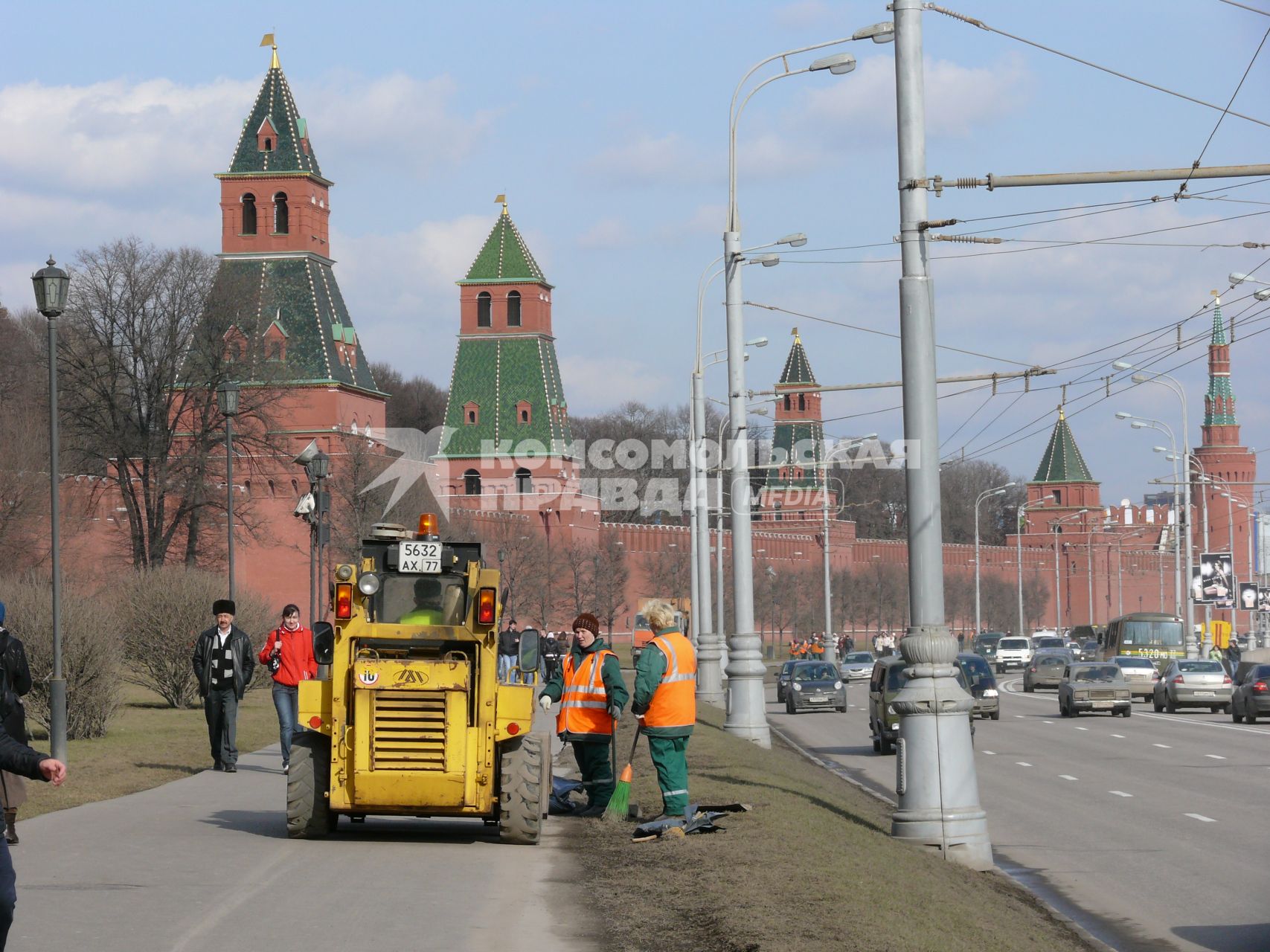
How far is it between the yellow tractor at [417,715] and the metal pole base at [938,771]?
9.91ft

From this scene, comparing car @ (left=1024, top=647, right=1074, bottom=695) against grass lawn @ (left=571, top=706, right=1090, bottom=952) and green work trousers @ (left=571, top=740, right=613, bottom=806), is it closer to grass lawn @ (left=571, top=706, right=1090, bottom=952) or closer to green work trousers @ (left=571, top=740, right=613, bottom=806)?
grass lawn @ (left=571, top=706, right=1090, bottom=952)

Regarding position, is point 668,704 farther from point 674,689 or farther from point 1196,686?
point 1196,686

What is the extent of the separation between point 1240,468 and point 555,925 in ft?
525

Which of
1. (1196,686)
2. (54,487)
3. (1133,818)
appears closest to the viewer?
(1133,818)

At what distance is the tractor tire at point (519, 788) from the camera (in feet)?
46.2

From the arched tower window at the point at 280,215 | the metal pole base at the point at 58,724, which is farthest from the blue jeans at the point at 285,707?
the arched tower window at the point at 280,215

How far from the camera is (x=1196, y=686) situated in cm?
4572

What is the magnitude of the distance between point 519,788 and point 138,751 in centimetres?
1236

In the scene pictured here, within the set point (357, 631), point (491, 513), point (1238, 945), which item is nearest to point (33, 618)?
point (357, 631)

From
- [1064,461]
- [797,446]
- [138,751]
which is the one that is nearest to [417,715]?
[138,751]

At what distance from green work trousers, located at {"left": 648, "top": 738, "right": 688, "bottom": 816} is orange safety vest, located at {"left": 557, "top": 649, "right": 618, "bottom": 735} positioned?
141 centimetres

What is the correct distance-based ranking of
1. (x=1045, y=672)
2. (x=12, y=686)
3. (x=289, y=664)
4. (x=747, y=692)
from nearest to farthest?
(x=12, y=686), (x=289, y=664), (x=747, y=692), (x=1045, y=672)

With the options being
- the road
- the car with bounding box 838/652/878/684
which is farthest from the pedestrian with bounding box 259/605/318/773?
the car with bounding box 838/652/878/684

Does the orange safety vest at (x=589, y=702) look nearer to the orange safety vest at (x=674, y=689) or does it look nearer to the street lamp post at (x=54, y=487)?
the orange safety vest at (x=674, y=689)
